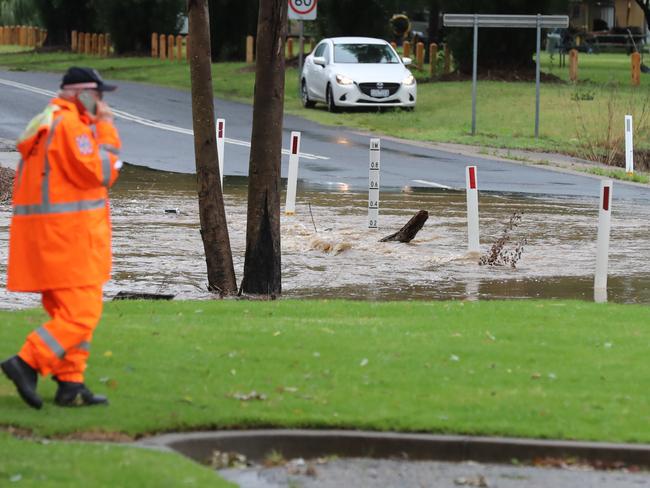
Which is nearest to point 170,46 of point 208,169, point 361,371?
point 208,169

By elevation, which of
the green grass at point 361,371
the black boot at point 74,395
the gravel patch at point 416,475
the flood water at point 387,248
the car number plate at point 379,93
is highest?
the car number plate at point 379,93

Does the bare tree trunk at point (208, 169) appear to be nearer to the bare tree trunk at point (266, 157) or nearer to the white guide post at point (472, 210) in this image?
the bare tree trunk at point (266, 157)

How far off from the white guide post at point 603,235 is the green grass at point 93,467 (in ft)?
23.4

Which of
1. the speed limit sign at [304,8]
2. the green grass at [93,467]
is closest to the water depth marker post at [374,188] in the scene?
the green grass at [93,467]

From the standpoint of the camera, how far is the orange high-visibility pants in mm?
7066

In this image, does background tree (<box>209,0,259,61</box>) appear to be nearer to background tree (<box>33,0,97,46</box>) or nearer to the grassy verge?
background tree (<box>33,0,97,46</box>)

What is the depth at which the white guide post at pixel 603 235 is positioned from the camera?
12.8 metres

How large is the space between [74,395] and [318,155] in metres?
19.2

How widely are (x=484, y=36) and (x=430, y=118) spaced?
30.9 feet

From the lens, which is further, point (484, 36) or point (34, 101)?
point (484, 36)

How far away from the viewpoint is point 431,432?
283 inches

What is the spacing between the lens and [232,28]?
53750 mm

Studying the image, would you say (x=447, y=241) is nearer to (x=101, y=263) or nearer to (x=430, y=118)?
(x=101, y=263)

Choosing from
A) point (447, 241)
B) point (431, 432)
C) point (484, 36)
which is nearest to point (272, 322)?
point (431, 432)
